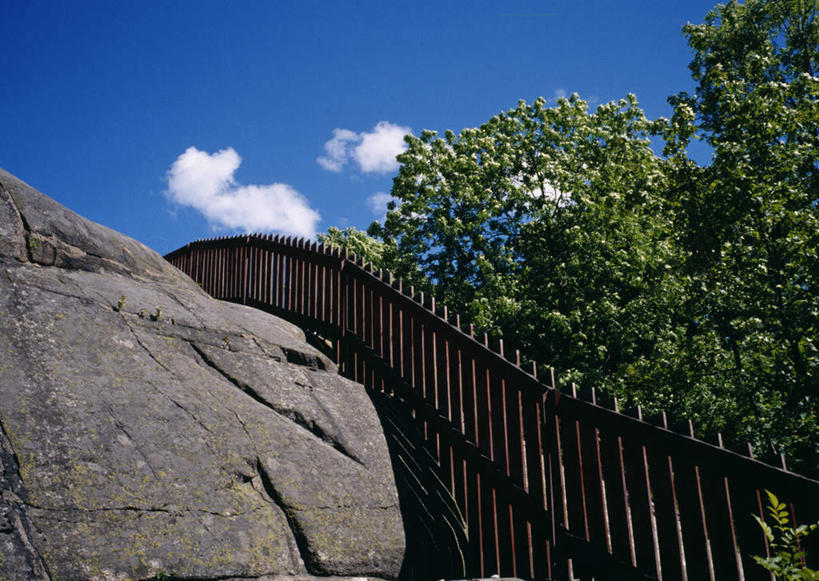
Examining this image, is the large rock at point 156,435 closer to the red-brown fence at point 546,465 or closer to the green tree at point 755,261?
the red-brown fence at point 546,465

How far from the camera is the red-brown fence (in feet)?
11.8

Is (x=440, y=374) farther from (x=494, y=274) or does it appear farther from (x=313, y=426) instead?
(x=494, y=274)

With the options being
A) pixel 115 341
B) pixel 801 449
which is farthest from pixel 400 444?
pixel 801 449

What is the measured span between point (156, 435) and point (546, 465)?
2.93 meters

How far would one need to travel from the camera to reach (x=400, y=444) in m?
5.92

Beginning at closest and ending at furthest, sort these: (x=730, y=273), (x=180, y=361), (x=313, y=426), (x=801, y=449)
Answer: (x=180, y=361)
(x=313, y=426)
(x=801, y=449)
(x=730, y=273)

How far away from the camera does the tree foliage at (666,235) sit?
865cm

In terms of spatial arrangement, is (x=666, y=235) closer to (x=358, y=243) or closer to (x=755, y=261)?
(x=755, y=261)

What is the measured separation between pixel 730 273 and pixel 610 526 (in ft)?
20.6

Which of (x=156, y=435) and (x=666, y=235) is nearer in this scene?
(x=156, y=435)

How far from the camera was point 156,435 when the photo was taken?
164 inches

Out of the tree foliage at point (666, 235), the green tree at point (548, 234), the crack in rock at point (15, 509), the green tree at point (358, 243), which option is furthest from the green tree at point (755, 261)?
the green tree at point (358, 243)

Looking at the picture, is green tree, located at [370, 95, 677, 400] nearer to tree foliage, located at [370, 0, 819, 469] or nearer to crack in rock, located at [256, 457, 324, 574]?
tree foliage, located at [370, 0, 819, 469]

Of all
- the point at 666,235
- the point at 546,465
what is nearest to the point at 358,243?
the point at 666,235
